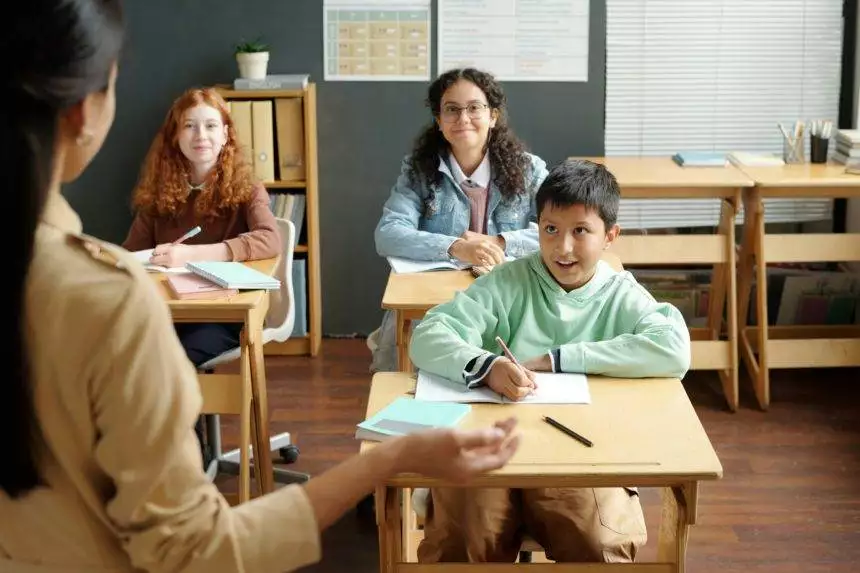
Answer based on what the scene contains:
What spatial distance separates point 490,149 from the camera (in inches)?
142

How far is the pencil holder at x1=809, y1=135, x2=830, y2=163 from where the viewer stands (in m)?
4.41

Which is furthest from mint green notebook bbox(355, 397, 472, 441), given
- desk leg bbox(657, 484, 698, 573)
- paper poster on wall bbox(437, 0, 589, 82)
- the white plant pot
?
paper poster on wall bbox(437, 0, 589, 82)

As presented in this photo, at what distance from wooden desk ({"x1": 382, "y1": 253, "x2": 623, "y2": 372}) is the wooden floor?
1.92 feet

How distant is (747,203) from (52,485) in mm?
3661

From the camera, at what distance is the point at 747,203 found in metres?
4.28

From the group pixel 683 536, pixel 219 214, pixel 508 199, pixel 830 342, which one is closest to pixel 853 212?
pixel 830 342

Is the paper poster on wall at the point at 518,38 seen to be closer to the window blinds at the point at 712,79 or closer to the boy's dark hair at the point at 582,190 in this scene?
the window blinds at the point at 712,79

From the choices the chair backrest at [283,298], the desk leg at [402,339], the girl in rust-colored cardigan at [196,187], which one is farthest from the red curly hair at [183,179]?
the desk leg at [402,339]

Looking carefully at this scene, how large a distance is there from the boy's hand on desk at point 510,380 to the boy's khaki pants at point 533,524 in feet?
0.74

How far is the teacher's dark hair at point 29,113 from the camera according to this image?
0.85m

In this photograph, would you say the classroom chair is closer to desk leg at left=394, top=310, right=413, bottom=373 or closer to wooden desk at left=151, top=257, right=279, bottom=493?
wooden desk at left=151, top=257, right=279, bottom=493

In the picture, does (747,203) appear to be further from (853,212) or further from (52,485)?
(52,485)

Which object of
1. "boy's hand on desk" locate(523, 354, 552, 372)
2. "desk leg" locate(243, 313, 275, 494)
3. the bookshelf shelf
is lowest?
"desk leg" locate(243, 313, 275, 494)

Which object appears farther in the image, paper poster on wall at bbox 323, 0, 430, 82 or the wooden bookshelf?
paper poster on wall at bbox 323, 0, 430, 82
